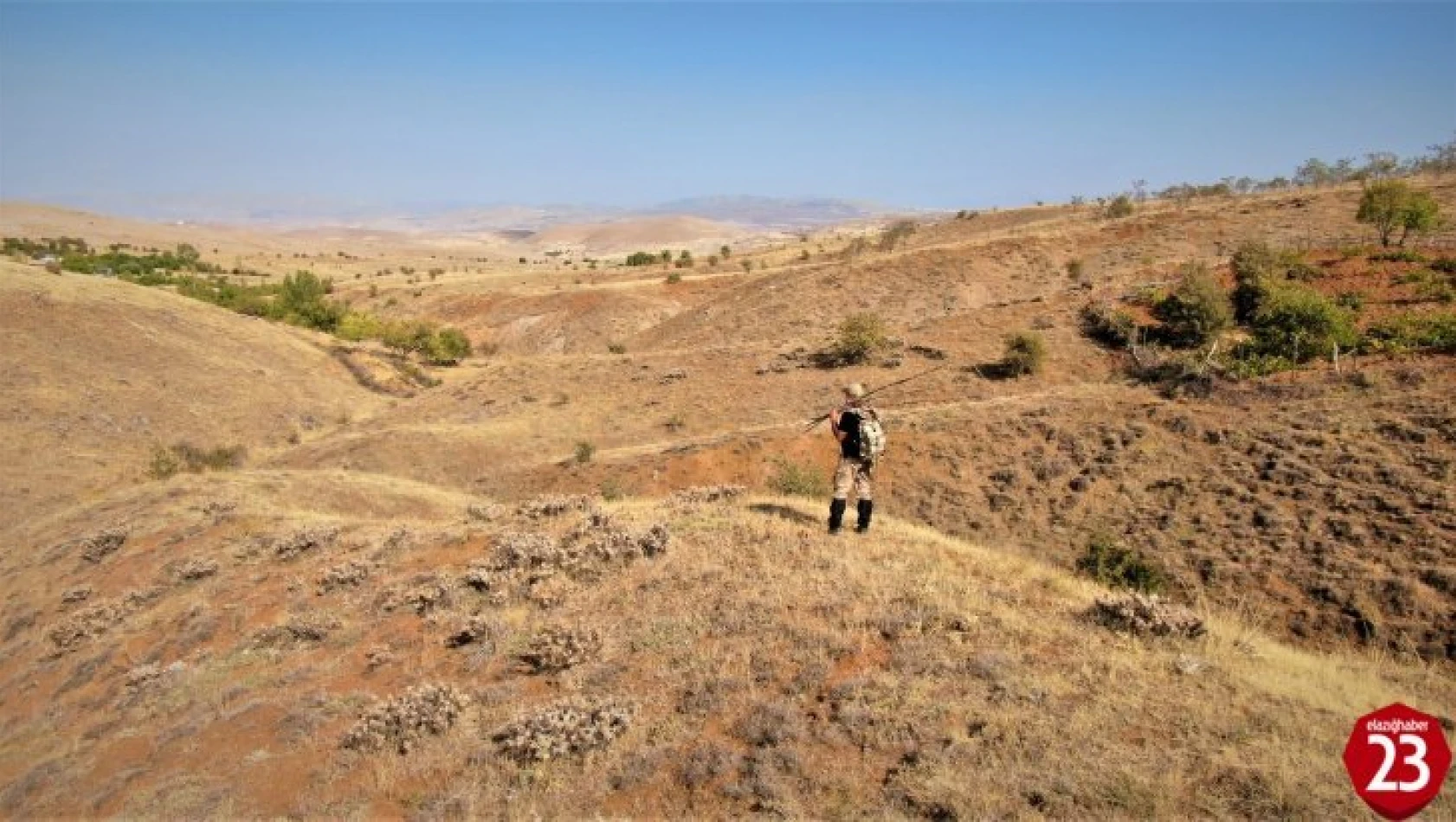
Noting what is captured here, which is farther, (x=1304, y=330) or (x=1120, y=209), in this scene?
(x=1120, y=209)

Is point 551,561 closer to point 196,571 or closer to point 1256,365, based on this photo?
point 196,571

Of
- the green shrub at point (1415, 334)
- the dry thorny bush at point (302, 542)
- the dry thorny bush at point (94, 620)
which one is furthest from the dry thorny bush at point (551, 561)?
the green shrub at point (1415, 334)

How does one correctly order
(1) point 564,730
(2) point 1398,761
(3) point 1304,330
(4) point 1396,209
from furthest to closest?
(4) point 1396,209
(3) point 1304,330
(1) point 564,730
(2) point 1398,761

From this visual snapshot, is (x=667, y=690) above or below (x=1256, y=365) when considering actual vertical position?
below

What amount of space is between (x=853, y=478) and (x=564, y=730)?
563cm

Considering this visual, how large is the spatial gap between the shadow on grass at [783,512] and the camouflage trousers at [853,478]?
1.18 meters

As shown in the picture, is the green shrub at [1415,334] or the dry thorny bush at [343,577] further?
the green shrub at [1415,334]

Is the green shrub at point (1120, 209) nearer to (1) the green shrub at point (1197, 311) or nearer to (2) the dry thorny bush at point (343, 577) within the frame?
(1) the green shrub at point (1197, 311)

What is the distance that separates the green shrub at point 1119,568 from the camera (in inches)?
517

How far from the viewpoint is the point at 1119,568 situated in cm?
1324

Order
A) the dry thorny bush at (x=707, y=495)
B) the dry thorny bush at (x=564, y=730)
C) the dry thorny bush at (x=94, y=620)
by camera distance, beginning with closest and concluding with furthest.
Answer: the dry thorny bush at (x=564, y=730) < the dry thorny bush at (x=94, y=620) < the dry thorny bush at (x=707, y=495)

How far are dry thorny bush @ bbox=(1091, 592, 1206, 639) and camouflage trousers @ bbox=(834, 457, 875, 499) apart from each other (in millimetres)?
3513

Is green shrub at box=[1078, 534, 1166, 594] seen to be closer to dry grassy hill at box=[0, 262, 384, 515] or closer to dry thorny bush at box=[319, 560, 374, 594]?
dry thorny bush at box=[319, 560, 374, 594]

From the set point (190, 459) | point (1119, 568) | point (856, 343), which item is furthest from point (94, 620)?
point (856, 343)
